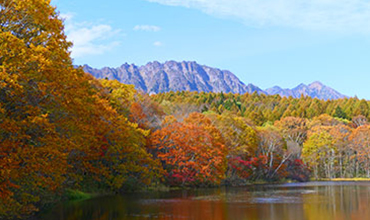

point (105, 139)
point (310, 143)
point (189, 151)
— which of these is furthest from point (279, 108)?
point (105, 139)

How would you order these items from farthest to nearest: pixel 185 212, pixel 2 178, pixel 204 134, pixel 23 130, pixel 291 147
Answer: pixel 291 147
pixel 204 134
pixel 185 212
pixel 23 130
pixel 2 178

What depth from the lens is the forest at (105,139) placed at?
61.3 ft

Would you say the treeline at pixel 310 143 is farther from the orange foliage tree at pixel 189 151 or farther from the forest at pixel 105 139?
the orange foliage tree at pixel 189 151

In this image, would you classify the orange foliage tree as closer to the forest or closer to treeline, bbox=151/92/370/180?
the forest

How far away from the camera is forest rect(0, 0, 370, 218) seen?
61.3 feet

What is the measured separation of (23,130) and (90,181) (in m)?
21.1

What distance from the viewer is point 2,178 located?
56.5ft

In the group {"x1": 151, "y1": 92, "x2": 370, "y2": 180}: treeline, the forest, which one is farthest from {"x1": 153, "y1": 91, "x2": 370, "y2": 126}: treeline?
{"x1": 151, "y1": 92, "x2": 370, "y2": 180}: treeline

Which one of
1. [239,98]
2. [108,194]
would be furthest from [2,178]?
[239,98]

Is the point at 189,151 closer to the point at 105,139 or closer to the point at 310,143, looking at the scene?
the point at 105,139

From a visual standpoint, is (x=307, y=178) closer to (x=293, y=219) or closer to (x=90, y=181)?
(x=90, y=181)

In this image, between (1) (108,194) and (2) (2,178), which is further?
(1) (108,194)

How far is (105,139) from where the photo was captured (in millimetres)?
38062

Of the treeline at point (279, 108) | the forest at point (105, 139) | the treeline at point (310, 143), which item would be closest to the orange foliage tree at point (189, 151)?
the forest at point (105, 139)
